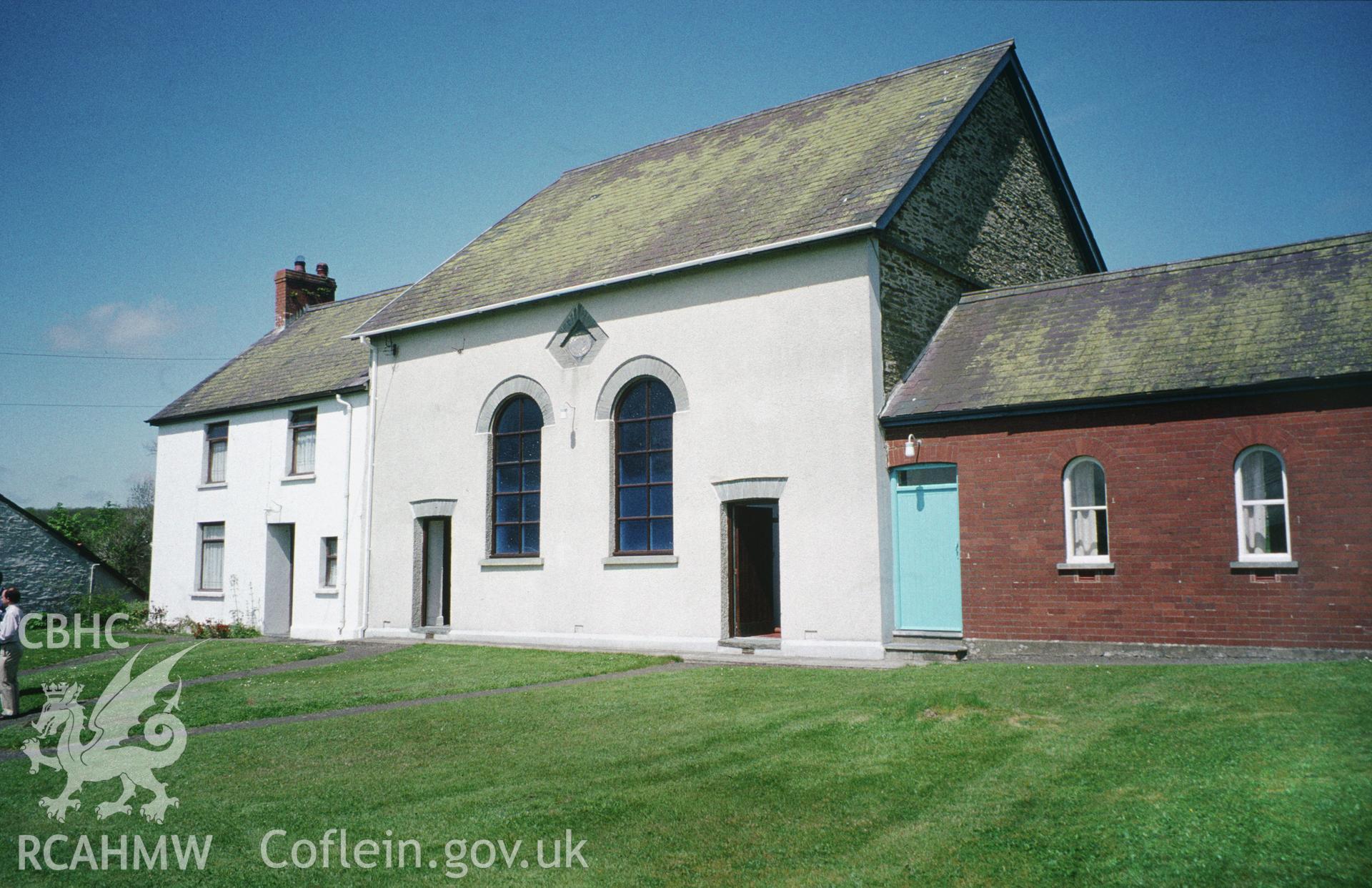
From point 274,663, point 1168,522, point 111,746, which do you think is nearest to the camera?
point 111,746

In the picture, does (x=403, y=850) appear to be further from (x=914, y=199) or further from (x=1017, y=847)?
(x=914, y=199)

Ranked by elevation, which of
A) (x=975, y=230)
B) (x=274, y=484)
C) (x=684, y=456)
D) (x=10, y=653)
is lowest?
(x=10, y=653)

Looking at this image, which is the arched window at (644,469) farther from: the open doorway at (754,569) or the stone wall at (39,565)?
the stone wall at (39,565)

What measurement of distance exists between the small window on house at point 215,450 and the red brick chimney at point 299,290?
15.9 feet

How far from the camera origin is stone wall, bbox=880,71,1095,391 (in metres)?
16.2

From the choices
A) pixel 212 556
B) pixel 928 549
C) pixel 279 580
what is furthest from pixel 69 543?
pixel 928 549

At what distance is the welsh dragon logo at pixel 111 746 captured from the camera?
7949 mm

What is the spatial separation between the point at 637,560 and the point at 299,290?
63.3 ft

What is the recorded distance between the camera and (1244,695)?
30.8 feet

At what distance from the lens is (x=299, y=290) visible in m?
31.7

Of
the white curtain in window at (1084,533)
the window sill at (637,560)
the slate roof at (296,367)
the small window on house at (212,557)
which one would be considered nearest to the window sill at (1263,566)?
the white curtain in window at (1084,533)

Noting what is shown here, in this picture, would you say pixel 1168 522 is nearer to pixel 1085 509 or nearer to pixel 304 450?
pixel 1085 509

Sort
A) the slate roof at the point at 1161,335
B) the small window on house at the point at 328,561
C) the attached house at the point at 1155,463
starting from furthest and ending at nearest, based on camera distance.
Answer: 1. the small window on house at the point at 328,561
2. the slate roof at the point at 1161,335
3. the attached house at the point at 1155,463

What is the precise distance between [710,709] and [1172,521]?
6.86 m
